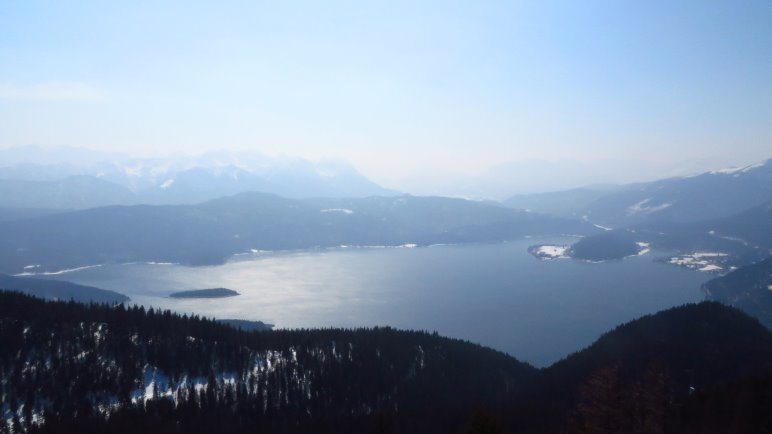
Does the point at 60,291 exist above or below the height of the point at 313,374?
above

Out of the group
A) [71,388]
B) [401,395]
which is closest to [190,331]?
[71,388]

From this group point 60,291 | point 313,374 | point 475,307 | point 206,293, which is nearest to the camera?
point 313,374

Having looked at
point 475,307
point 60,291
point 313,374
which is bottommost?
point 475,307

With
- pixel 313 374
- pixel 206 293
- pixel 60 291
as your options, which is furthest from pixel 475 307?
pixel 60 291

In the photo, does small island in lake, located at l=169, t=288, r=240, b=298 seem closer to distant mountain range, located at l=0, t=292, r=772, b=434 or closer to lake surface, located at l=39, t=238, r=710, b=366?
lake surface, located at l=39, t=238, r=710, b=366

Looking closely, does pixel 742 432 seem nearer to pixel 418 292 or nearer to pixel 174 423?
pixel 174 423

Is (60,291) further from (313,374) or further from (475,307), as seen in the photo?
(313,374)

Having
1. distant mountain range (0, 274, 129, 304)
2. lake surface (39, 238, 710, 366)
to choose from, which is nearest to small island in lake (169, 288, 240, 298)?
lake surface (39, 238, 710, 366)

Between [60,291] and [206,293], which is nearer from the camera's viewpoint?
[60,291]
